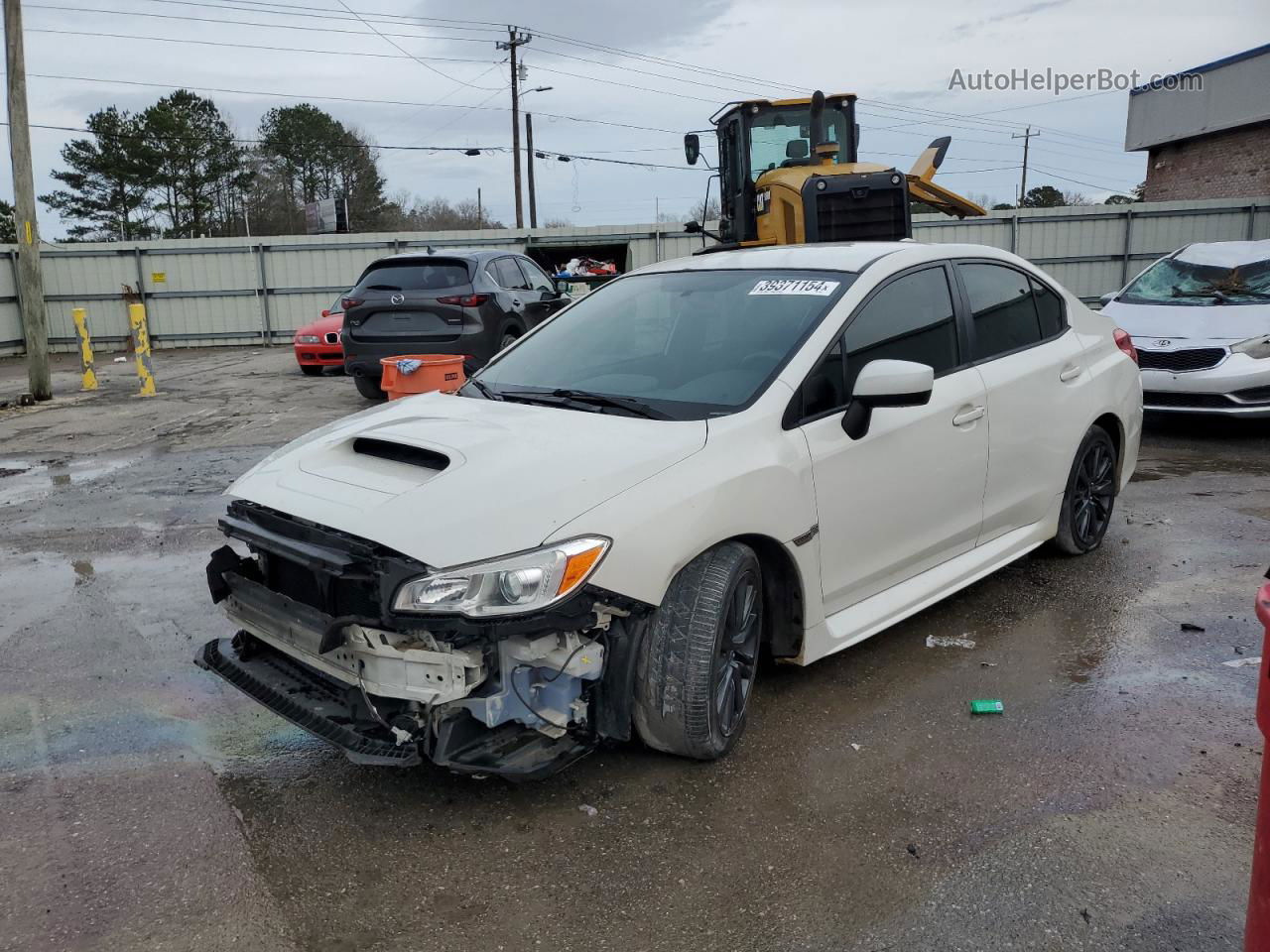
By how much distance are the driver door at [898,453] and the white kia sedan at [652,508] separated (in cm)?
1

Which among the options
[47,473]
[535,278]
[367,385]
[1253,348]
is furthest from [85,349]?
[1253,348]

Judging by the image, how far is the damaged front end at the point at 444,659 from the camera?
8.87 ft

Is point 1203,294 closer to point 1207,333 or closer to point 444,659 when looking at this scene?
point 1207,333

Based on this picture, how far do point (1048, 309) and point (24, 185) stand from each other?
13507 mm

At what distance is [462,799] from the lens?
315cm

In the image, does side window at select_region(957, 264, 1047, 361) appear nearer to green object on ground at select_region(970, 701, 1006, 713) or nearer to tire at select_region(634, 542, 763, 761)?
green object on ground at select_region(970, 701, 1006, 713)

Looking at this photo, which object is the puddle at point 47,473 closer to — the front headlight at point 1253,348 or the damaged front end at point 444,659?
the damaged front end at point 444,659

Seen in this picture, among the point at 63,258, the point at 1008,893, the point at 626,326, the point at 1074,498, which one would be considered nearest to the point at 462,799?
the point at 1008,893

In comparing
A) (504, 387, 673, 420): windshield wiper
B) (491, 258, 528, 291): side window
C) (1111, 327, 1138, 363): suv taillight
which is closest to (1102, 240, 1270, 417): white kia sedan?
(1111, 327, 1138, 363): suv taillight

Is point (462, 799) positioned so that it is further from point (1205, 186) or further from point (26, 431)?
point (1205, 186)

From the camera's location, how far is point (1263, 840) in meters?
1.82

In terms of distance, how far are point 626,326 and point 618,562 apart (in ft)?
5.53

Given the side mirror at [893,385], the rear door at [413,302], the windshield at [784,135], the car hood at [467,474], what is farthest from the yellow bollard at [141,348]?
the side mirror at [893,385]

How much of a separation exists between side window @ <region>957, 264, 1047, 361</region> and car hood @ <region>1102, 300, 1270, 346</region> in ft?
14.3
